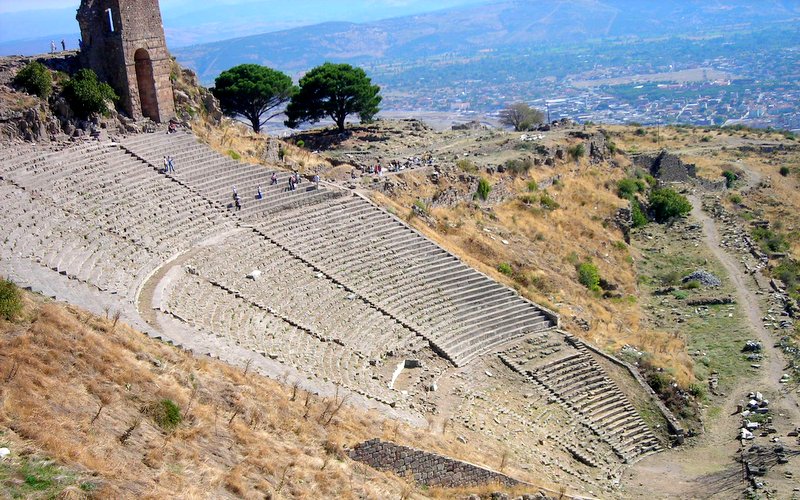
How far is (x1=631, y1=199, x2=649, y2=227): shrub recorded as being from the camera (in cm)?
4566

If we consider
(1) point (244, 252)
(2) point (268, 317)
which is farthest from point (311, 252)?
(2) point (268, 317)

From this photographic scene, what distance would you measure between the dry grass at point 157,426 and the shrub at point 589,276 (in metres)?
17.2

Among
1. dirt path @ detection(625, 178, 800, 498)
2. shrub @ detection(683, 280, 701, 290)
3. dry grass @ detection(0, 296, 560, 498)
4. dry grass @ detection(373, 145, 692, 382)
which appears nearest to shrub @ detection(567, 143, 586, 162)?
dry grass @ detection(373, 145, 692, 382)

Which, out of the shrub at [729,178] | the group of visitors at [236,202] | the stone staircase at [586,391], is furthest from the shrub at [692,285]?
the shrub at [729,178]

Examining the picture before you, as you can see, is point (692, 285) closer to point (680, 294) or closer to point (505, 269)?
point (680, 294)

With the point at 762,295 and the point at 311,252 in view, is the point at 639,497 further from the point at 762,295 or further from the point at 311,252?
the point at 762,295

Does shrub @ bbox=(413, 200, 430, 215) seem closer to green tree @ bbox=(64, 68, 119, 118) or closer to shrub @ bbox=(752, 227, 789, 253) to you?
green tree @ bbox=(64, 68, 119, 118)

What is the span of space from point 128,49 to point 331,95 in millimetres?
→ 17063

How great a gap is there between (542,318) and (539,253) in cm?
786

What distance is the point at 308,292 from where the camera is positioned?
2519 cm

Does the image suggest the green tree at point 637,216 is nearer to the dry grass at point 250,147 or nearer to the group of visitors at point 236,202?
the dry grass at point 250,147

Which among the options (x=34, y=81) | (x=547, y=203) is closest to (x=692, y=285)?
(x=547, y=203)

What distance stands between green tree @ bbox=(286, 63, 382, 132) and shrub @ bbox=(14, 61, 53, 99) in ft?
65.9

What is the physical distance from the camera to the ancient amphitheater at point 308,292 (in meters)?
21.2
